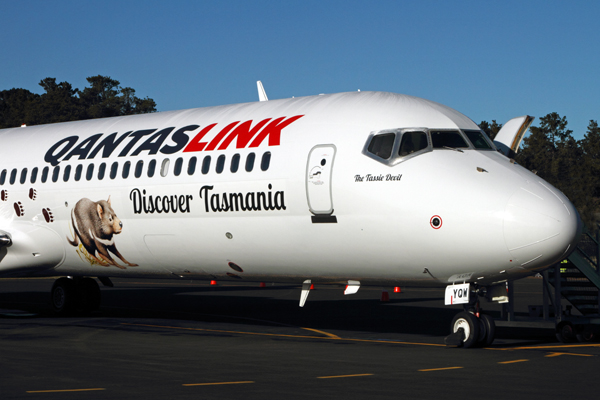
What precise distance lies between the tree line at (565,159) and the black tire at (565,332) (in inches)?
1914

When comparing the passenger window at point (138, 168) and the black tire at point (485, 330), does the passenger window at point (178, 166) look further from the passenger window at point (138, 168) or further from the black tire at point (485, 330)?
the black tire at point (485, 330)

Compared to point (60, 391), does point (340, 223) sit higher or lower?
higher

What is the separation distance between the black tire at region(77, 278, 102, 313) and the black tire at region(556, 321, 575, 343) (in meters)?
13.4


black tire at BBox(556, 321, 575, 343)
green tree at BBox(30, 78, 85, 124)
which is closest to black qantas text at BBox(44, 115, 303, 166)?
black tire at BBox(556, 321, 575, 343)

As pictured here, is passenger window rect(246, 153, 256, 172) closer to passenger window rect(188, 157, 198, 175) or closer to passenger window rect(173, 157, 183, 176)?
passenger window rect(188, 157, 198, 175)

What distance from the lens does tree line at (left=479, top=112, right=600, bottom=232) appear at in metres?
81.8

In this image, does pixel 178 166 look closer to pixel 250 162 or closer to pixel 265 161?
pixel 250 162

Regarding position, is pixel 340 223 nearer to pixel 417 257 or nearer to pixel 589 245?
pixel 417 257

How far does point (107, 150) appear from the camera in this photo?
20594 mm

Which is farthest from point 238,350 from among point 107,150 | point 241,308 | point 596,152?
point 596,152

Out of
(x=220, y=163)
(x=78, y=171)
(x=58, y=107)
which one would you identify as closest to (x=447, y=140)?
(x=220, y=163)

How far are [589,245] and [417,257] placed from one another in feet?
115

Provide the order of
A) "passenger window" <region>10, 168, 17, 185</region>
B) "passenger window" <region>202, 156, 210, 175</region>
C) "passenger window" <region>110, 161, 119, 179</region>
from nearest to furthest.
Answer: "passenger window" <region>202, 156, 210, 175</region>
"passenger window" <region>110, 161, 119, 179</region>
"passenger window" <region>10, 168, 17, 185</region>

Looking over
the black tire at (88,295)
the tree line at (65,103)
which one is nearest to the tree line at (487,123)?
the tree line at (65,103)
